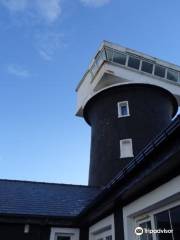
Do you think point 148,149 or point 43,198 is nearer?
point 148,149

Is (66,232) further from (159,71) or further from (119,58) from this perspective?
(159,71)

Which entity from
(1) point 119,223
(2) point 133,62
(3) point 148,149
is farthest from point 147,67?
(3) point 148,149

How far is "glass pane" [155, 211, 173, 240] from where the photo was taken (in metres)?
6.47

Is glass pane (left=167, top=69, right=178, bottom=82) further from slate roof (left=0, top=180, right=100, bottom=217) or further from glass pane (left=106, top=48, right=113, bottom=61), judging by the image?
slate roof (left=0, top=180, right=100, bottom=217)

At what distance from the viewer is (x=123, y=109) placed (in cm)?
1881

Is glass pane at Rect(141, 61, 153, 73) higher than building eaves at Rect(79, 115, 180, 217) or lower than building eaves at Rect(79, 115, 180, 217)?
higher

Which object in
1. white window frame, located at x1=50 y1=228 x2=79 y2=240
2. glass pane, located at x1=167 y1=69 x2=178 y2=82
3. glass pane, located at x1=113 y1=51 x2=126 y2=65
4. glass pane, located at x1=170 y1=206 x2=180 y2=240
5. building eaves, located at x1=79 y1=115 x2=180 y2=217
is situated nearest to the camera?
building eaves, located at x1=79 y1=115 x2=180 y2=217

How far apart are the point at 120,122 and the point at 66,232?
8.26 m

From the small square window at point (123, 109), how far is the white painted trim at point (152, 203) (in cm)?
1054

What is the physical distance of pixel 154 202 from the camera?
260 inches

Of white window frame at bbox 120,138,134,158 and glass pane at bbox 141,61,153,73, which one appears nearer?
white window frame at bbox 120,138,134,158

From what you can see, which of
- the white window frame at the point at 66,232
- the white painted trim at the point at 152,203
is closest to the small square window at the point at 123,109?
the white window frame at the point at 66,232

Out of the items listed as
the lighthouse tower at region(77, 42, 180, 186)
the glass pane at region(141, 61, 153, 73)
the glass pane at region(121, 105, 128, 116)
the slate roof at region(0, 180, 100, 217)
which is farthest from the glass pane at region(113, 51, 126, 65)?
the slate roof at region(0, 180, 100, 217)

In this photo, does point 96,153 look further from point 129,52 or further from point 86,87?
point 129,52
